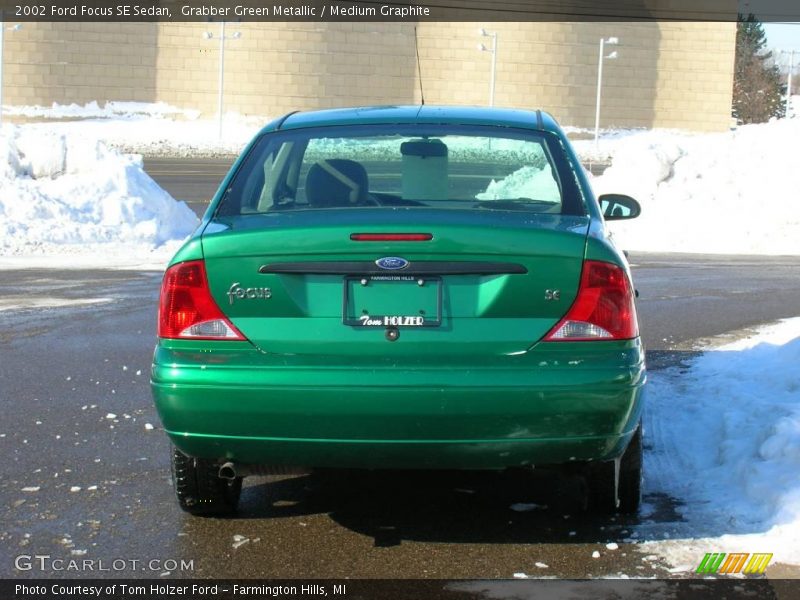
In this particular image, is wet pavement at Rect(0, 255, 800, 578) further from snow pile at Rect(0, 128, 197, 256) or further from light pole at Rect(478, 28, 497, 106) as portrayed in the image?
light pole at Rect(478, 28, 497, 106)

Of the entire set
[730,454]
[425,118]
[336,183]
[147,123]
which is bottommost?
[147,123]

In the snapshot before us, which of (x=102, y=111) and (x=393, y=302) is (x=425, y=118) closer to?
(x=393, y=302)

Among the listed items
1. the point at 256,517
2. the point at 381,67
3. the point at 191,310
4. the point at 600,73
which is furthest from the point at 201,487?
the point at 381,67

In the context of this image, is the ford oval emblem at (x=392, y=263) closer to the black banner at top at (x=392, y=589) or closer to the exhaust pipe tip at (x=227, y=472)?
the exhaust pipe tip at (x=227, y=472)

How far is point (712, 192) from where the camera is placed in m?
24.0

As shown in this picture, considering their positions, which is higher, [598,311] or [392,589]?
[598,311]

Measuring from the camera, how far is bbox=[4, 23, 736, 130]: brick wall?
69938 millimetres

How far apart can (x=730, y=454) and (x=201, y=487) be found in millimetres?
2410

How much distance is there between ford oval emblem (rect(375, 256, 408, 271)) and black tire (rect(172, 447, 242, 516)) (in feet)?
3.53

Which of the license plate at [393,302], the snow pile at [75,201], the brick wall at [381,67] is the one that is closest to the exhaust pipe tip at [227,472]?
the license plate at [393,302]

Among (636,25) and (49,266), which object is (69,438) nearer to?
Result: (49,266)

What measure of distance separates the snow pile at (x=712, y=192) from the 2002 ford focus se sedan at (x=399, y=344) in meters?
15.3

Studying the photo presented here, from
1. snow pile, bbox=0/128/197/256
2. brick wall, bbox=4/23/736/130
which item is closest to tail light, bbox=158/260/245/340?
snow pile, bbox=0/128/197/256

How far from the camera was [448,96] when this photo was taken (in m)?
72.3
